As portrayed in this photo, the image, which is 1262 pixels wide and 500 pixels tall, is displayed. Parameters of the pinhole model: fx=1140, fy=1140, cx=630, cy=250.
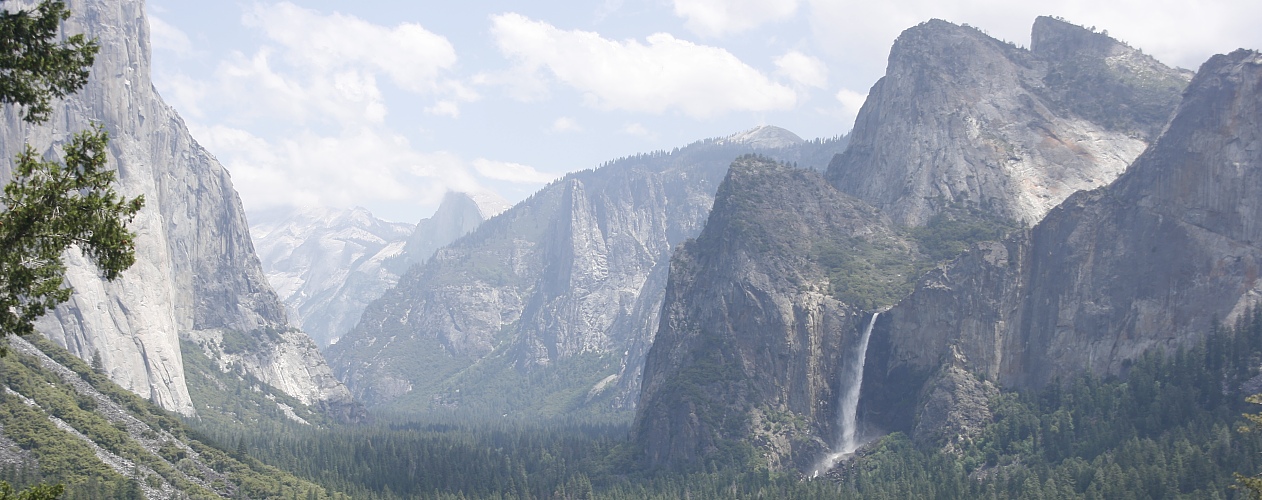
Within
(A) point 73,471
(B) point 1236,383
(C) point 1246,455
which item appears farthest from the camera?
(B) point 1236,383

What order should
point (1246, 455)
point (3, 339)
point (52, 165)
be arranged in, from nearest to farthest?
1. point (52, 165)
2. point (3, 339)
3. point (1246, 455)

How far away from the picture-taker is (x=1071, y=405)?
197250mm

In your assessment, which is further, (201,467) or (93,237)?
(201,467)

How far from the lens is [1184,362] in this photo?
18338 centimetres

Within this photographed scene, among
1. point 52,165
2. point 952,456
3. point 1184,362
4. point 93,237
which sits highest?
point 52,165

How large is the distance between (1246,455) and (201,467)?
156 metres

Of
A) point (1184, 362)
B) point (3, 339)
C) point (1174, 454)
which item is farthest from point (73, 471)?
point (1184, 362)

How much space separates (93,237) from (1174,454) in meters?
154

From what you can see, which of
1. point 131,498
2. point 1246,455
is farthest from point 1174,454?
point 131,498

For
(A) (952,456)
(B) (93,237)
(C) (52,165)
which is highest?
(C) (52,165)

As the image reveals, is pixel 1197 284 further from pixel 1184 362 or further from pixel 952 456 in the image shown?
pixel 952 456

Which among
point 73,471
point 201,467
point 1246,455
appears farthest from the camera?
point 201,467

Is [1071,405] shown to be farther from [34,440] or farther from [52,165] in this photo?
[52,165]

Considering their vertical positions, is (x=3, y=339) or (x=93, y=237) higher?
(x=93, y=237)
